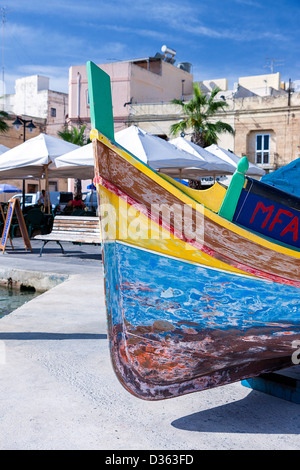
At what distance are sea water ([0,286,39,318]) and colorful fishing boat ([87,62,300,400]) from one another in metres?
4.03

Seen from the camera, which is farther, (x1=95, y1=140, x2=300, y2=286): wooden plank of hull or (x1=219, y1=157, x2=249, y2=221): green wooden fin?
(x1=219, y1=157, x2=249, y2=221): green wooden fin

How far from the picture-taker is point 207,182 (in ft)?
89.1

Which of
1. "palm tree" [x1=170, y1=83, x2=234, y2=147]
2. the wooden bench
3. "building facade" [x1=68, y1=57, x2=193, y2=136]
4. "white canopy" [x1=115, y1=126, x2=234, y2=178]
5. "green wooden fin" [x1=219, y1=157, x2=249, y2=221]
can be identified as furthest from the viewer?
"building facade" [x1=68, y1=57, x2=193, y2=136]

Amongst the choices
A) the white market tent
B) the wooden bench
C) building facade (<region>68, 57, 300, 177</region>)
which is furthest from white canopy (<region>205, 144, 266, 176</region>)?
building facade (<region>68, 57, 300, 177</region>)

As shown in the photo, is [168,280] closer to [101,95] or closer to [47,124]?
[101,95]

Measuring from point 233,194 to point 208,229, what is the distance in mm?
284

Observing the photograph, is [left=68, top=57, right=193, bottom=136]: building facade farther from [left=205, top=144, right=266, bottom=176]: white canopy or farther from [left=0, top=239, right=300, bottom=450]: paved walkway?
[left=0, top=239, right=300, bottom=450]: paved walkway

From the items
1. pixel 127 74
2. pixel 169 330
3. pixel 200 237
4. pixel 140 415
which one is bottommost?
pixel 140 415

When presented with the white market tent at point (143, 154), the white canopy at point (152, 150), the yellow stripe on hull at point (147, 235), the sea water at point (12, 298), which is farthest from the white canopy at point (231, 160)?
the yellow stripe on hull at point (147, 235)

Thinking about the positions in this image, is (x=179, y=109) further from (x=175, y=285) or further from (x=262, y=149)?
(x=175, y=285)

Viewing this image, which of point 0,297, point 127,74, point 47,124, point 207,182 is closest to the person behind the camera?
point 0,297

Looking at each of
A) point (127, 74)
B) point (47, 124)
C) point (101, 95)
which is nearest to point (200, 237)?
point (101, 95)

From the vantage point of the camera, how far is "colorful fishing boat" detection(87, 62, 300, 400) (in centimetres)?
274
